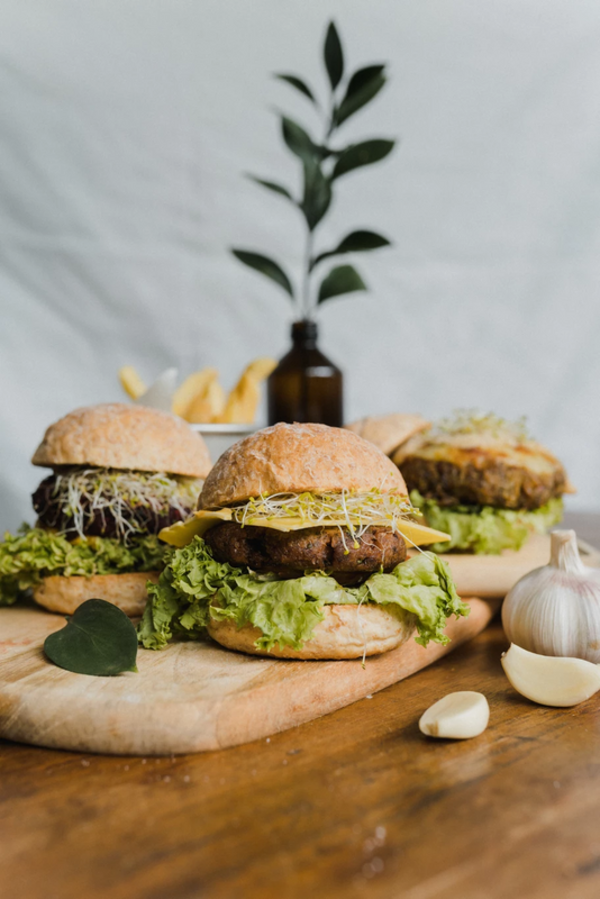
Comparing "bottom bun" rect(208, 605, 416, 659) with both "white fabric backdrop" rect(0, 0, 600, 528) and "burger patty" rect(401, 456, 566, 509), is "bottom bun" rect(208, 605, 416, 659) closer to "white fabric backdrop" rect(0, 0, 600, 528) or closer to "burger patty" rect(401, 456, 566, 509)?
"burger patty" rect(401, 456, 566, 509)

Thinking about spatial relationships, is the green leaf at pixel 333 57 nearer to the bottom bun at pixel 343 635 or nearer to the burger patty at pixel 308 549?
the burger patty at pixel 308 549

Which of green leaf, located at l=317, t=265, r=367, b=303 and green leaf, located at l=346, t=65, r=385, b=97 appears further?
green leaf, located at l=346, t=65, r=385, b=97

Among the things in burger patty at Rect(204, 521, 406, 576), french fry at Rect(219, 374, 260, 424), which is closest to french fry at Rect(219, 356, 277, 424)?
french fry at Rect(219, 374, 260, 424)

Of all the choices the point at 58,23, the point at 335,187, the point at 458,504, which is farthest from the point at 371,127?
the point at 458,504

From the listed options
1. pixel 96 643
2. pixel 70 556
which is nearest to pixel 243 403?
pixel 70 556

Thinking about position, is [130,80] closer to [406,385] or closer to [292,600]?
[406,385]

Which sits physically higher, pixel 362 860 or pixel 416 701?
pixel 362 860

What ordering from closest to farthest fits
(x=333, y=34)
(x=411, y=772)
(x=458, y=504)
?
(x=411, y=772)
(x=458, y=504)
(x=333, y=34)

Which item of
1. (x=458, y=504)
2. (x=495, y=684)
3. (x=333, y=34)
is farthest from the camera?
(x=333, y=34)
